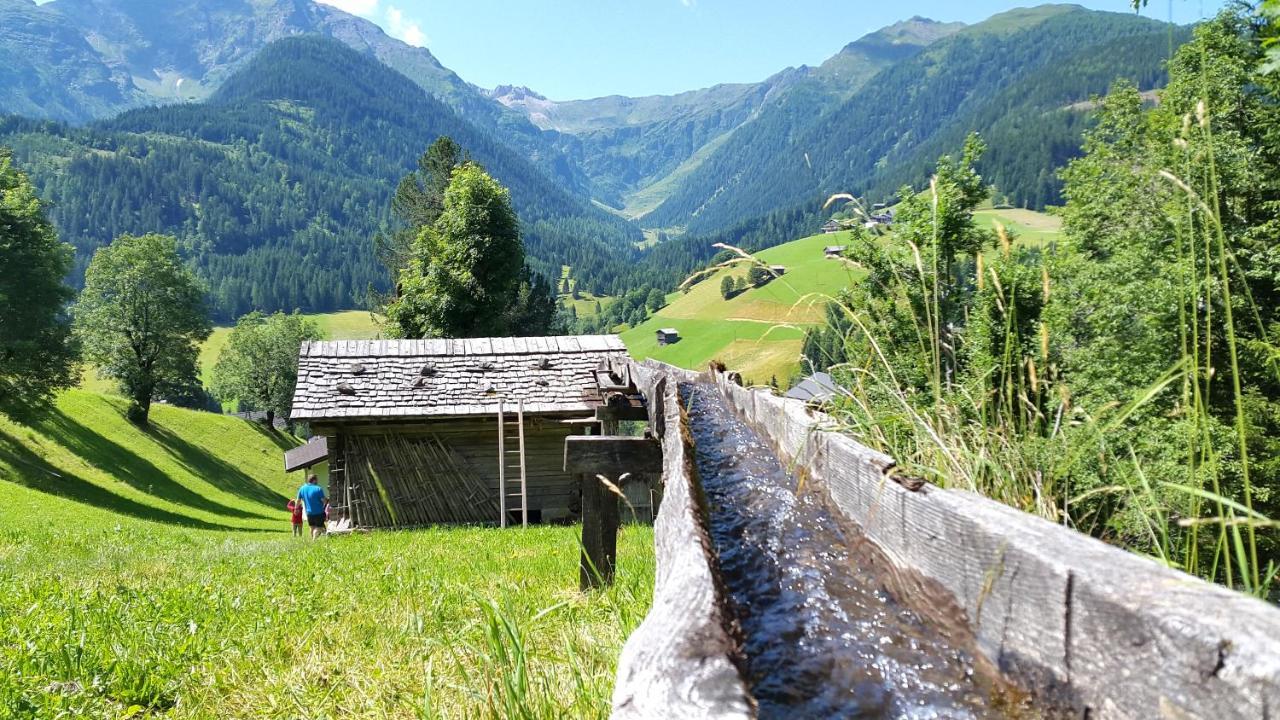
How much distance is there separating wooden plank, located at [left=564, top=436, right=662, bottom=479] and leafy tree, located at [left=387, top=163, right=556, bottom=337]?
2954cm

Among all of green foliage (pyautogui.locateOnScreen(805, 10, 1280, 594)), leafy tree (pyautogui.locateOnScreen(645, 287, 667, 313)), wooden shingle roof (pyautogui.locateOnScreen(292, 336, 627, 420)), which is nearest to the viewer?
green foliage (pyautogui.locateOnScreen(805, 10, 1280, 594))

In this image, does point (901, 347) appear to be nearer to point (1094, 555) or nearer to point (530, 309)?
point (1094, 555)

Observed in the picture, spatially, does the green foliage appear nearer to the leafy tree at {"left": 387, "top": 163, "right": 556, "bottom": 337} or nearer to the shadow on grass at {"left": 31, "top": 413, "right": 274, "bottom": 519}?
the leafy tree at {"left": 387, "top": 163, "right": 556, "bottom": 337}

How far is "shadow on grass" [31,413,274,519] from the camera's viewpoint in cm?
3330

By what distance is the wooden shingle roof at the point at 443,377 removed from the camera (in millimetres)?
17422

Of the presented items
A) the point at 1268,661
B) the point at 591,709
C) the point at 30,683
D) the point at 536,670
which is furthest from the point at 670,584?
the point at 30,683

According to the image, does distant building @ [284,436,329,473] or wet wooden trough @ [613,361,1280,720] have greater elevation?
wet wooden trough @ [613,361,1280,720]

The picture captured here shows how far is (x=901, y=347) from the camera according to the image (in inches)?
153

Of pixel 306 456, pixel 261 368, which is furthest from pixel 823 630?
pixel 261 368

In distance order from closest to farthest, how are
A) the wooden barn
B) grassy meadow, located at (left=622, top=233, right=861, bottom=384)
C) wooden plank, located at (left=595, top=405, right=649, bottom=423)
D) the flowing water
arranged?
the flowing water
wooden plank, located at (left=595, top=405, right=649, bottom=423)
the wooden barn
grassy meadow, located at (left=622, top=233, right=861, bottom=384)

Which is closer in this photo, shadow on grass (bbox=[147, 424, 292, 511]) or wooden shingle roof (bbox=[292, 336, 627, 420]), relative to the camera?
wooden shingle roof (bbox=[292, 336, 627, 420])

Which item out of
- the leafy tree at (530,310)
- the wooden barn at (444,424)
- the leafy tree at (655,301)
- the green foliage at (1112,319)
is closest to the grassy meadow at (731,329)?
the leafy tree at (655,301)

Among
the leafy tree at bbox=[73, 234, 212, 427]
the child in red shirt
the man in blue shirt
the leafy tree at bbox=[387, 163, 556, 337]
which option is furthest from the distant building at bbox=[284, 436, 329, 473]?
the leafy tree at bbox=[73, 234, 212, 427]

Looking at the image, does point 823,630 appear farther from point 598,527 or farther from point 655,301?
point 655,301
